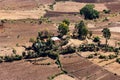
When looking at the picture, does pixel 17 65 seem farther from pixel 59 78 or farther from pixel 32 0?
pixel 32 0

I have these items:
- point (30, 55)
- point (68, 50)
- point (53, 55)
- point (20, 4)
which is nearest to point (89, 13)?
point (68, 50)

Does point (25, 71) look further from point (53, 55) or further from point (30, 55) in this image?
point (53, 55)

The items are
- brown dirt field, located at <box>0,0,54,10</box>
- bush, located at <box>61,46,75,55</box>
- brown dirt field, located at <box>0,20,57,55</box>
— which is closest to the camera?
bush, located at <box>61,46,75,55</box>

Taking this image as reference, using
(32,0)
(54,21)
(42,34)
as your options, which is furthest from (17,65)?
(32,0)

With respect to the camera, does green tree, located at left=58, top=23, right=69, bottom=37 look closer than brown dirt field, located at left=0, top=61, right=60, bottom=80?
No

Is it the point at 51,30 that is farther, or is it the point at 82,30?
the point at 51,30

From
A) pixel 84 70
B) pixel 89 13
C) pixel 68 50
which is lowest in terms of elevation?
pixel 84 70

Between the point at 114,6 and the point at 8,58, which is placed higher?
the point at 114,6

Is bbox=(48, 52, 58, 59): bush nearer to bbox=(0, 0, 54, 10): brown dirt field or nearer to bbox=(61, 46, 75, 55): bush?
bbox=(61, 46, 75, 55): bush

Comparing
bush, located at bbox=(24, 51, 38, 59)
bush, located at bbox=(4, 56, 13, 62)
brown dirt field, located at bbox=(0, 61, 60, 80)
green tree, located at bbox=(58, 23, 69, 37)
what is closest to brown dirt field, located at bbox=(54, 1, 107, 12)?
green tree, located at bbox=(58, 23, 69, 37)
